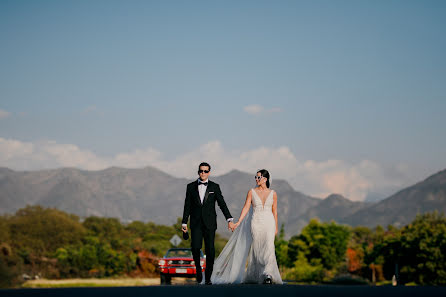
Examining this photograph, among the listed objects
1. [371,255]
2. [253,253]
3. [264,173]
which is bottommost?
[253,253]

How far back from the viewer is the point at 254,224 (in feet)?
46.2

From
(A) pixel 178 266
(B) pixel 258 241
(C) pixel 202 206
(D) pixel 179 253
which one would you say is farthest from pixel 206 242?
(D) pixel 179 253

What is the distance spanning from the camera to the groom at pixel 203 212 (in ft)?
42.5

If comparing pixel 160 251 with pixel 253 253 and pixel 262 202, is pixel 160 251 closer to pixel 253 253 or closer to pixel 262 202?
pixel 253 253

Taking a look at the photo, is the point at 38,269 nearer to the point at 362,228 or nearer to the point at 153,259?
the point at 153,259

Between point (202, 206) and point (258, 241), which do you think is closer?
point (202, 206)

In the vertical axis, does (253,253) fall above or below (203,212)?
below

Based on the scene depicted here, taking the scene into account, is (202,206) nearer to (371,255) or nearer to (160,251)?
(160,251)

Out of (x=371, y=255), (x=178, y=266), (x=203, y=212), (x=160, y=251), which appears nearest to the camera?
(x=203, y=212)

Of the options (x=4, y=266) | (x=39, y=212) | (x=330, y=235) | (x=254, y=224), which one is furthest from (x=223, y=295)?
(x=39, y=212)

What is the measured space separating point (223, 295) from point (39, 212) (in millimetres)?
94862

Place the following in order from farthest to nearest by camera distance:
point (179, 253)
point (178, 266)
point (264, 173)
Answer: point (179, 253) → point (178, 266) → point (264, 173)

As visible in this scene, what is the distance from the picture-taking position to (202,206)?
1305 cm

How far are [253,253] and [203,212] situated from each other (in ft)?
6.08
